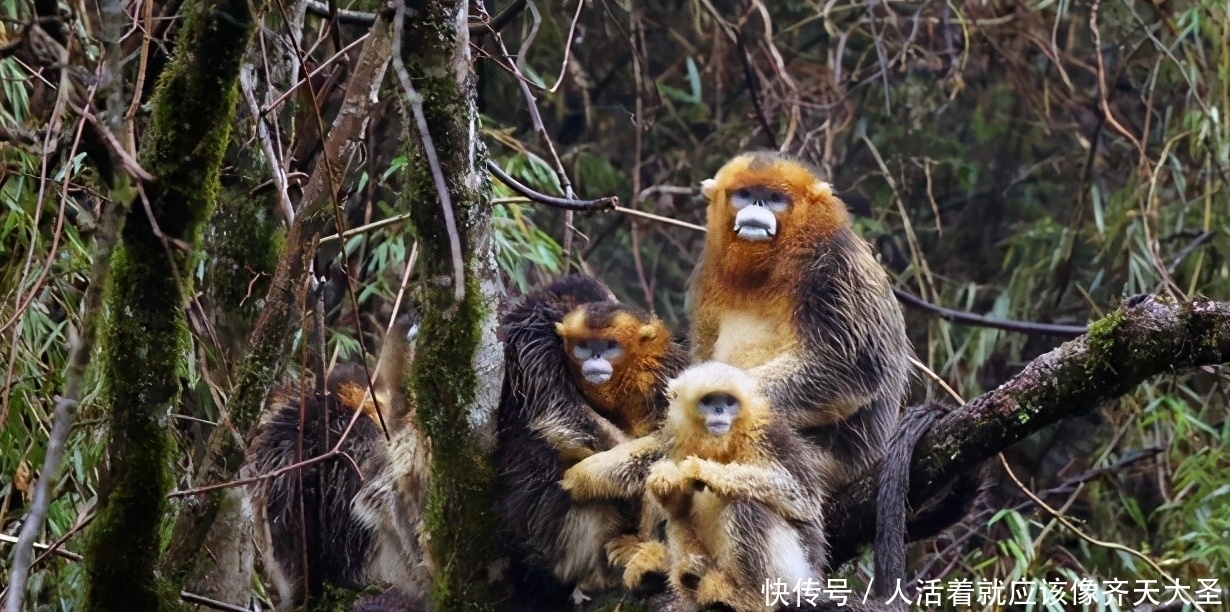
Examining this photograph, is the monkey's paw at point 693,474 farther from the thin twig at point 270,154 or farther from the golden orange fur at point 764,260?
the thin twig at point 270,154

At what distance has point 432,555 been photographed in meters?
2.82

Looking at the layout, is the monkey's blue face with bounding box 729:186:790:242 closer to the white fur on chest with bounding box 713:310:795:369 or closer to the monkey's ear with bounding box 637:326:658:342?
the white fur on chest with bounding box 713:310:795:369

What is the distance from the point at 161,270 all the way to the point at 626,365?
129cm

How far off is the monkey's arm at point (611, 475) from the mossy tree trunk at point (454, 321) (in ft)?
0.88

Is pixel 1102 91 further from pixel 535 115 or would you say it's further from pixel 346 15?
pixel 346 15

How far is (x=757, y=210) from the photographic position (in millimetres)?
3344

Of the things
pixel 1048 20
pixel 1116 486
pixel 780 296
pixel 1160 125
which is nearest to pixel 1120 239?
pixel 1160 125

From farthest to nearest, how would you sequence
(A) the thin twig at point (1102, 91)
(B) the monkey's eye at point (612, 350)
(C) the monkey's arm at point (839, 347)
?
(A) the thin twig at point (1102, 91), (C) the monkey's arm at point (839, 347), (B) the monkey's eye at point (612, 350)

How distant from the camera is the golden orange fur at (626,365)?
10.4 ft

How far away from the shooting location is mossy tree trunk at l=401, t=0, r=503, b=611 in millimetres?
2379

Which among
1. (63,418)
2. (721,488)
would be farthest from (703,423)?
(63,418)

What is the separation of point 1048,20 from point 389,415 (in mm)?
4507

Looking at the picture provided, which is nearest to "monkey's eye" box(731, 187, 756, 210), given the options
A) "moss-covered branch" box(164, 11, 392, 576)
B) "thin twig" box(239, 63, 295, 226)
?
"moss-covered branch" box(164, 11, 392, 576)

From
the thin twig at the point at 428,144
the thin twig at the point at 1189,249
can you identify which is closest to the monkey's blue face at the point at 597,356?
the thin twig at the point at 428,144
